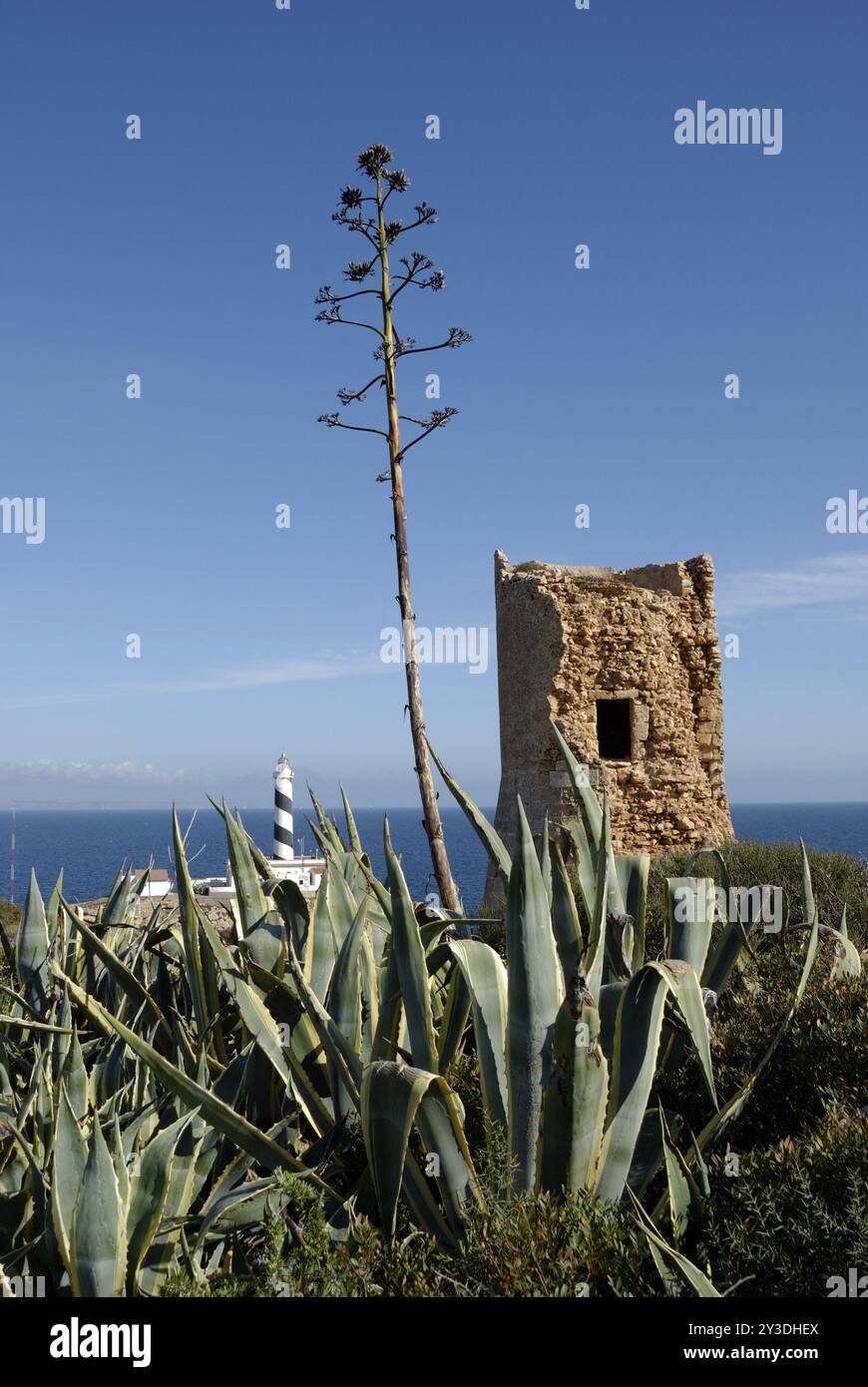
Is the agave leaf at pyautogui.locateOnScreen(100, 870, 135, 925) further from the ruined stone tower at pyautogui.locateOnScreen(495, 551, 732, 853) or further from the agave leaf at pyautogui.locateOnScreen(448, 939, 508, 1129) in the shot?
the ruined stone tower at pyautogui.locateOnScreen(495, 551, 732, 853)

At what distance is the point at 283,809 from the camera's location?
1429cm

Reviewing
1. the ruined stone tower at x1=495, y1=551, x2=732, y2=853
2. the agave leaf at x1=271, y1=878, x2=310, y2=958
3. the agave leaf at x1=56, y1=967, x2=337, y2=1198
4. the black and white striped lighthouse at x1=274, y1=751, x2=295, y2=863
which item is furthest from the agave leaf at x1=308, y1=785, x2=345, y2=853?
the black and white striped lighthouse at x1=274, y1=751, x2=295, y2=863

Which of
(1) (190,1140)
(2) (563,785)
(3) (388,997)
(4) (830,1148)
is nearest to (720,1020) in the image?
(4) (830,1148)

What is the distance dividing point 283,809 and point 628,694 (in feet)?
20.4

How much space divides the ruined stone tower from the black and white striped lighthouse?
4.73 metres

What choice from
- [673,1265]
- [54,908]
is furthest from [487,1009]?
[54,908]

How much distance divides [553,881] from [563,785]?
754cm

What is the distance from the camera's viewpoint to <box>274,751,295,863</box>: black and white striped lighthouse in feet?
46.7

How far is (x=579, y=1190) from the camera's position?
1941 millimetres

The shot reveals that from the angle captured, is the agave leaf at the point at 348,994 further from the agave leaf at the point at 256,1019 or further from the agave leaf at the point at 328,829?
the agave leaf at the point at 328,829

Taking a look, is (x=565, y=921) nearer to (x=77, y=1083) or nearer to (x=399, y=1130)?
(x=399, y=1130)

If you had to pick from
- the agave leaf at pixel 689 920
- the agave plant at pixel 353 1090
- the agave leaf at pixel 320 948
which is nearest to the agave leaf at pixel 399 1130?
the agave plant at pixel 353 1090

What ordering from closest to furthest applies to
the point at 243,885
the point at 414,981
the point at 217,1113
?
the point at 217,1113
the point at 414,981
the point at 243,885
